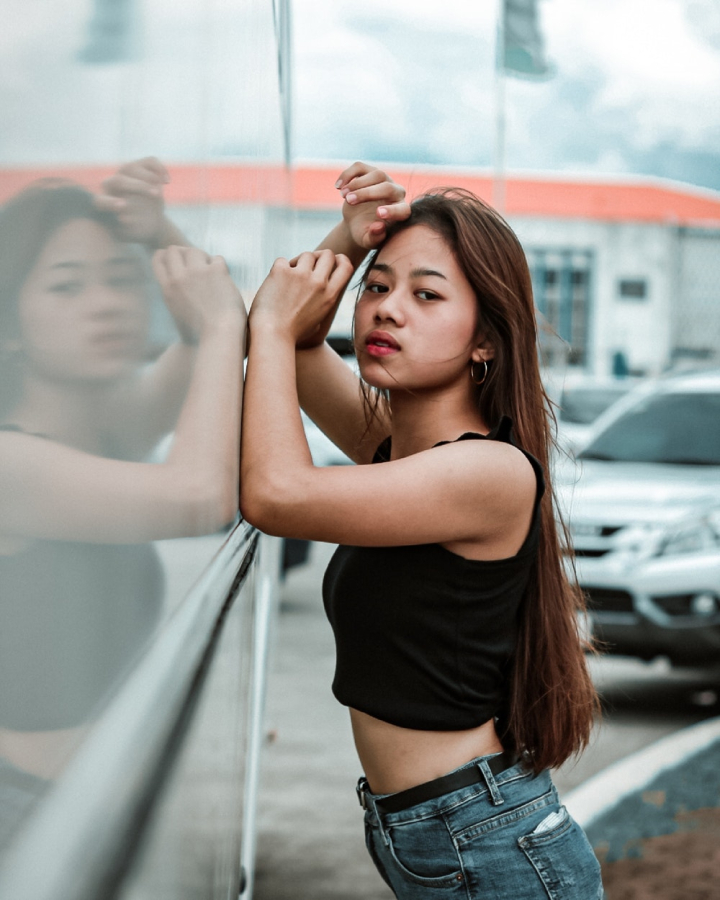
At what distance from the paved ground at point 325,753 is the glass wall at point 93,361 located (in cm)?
182

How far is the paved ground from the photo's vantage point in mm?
3846

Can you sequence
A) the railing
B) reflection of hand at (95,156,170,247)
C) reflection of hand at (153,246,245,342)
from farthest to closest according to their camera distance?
reflection of hand at (153,246,245,342) < reflection of hand at (95,156,170,247) < the railing

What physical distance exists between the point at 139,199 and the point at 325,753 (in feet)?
16.2

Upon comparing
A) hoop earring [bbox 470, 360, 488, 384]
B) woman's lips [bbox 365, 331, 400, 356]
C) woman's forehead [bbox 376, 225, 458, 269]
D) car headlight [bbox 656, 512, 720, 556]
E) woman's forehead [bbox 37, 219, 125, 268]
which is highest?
woman's forehead [bbox 37, 219, 125, 268]

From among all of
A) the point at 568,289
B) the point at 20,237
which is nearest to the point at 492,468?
the point at 20,237

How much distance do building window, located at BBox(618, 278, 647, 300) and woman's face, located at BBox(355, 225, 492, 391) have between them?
34.3 m

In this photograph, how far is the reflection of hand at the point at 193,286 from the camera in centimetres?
85

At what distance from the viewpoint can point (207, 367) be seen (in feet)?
3.49

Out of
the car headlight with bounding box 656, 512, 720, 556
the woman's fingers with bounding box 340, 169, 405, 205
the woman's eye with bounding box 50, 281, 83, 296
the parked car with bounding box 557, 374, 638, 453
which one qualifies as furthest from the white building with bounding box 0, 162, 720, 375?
the woman's eye with bounding box 50, 281, 83, 296

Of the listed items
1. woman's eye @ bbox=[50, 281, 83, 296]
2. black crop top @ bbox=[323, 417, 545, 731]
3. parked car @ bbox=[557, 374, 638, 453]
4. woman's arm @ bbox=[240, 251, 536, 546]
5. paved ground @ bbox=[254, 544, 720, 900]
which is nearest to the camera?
woman's eye @ bbox=[50, 281, 83, 296]

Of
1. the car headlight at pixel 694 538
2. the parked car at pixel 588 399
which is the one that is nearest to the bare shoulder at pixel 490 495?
the car headlight at pixel 694 538

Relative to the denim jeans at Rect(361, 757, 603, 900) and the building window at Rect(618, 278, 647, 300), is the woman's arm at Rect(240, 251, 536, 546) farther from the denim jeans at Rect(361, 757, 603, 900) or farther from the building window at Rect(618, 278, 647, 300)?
the building window at Rect(618, 278, 647, 300)

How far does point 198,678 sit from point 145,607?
0.32 feet

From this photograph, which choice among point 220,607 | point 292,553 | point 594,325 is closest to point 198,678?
point 220,607
